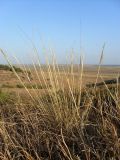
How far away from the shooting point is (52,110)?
4.20 meters

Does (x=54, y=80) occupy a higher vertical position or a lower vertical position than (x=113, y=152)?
higher

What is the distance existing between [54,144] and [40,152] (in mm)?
148

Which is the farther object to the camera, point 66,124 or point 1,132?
point 66,124

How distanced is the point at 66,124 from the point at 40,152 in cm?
44

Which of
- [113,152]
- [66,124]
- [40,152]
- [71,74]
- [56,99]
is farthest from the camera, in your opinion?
[71,74]

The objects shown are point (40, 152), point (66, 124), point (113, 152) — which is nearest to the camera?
point (113, 152)

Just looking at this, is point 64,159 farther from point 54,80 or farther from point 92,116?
point 54,80

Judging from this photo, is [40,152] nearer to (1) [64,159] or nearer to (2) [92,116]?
(1) [64,159]

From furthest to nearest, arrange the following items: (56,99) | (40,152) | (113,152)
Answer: (56,99) < (40,152) < (113,152)

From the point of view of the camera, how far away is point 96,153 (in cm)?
326

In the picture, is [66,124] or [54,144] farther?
[66,124]

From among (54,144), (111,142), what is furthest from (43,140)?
(111,142)

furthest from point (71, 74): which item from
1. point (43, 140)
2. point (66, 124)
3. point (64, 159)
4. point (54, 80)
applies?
point (64, 159)

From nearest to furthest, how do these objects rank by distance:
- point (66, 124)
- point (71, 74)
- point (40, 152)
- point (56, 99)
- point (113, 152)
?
point (113, 152)
point (40, 152)
point (66, 124)
point (56, 99)
point (71, 74)
